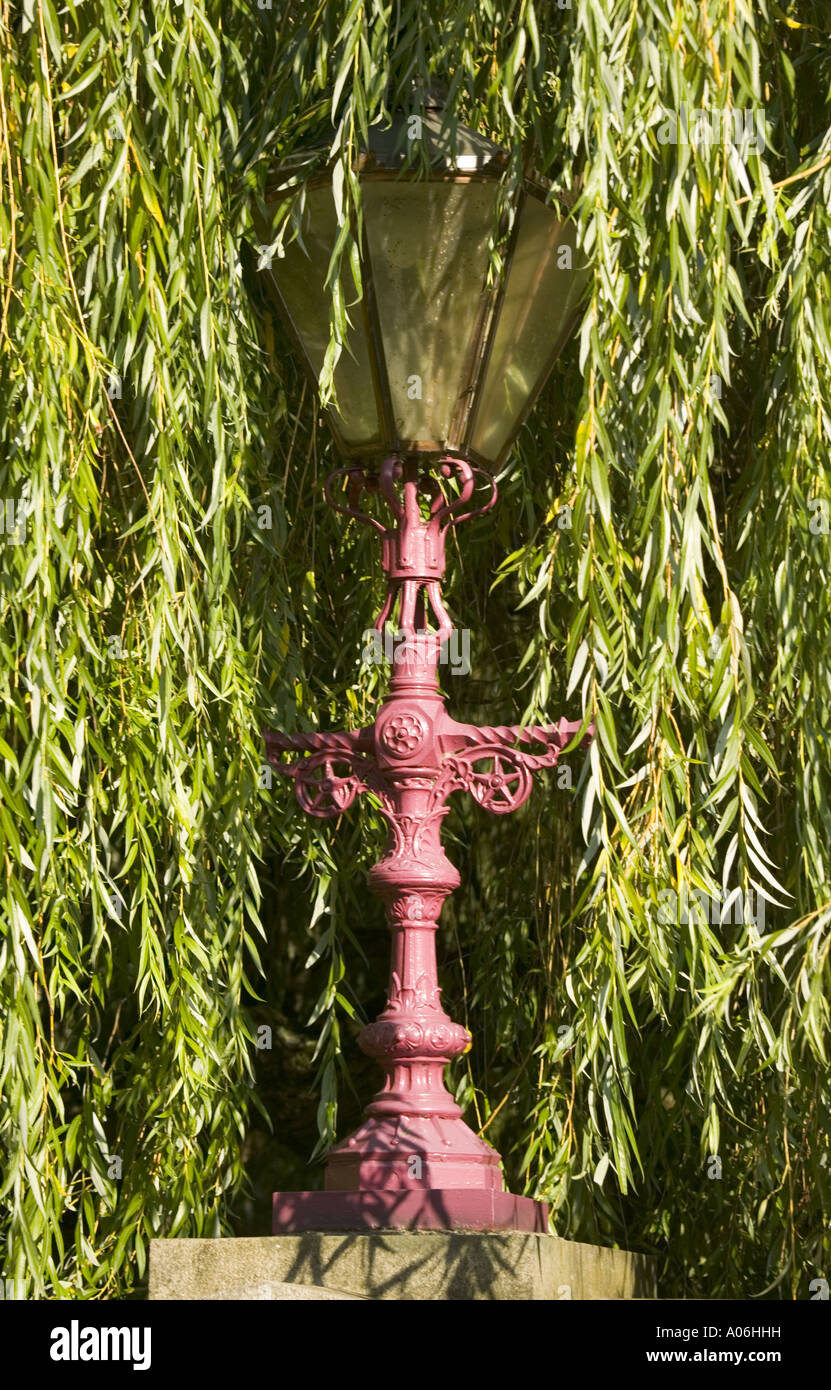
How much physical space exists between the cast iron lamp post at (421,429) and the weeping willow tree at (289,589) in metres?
0.11

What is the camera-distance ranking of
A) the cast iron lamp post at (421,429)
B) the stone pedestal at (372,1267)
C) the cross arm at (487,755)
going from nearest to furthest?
the stone pedestal at (372,1267)
the cast iron lamp post at (421,429)
the cross arm at (487,755)

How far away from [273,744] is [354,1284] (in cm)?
115

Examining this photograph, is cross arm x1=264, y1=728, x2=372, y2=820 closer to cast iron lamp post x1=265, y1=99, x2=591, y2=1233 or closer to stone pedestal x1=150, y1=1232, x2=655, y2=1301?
cast iron lamp post x1=265, y1=99, x2=591, y2=1233

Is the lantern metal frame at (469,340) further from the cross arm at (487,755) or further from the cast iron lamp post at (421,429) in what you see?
the cross arm at (487,755)

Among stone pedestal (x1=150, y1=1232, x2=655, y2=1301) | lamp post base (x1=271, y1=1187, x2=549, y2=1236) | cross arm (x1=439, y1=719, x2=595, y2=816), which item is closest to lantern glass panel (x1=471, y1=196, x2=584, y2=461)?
cross arm (x1=439, y1=719, x2=595, y2=816)

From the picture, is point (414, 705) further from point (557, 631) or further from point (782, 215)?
point (782, 215)

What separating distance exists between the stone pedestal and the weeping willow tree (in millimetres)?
421

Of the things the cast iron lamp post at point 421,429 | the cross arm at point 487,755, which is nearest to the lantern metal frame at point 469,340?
the cast iron lamp post at point 421,429

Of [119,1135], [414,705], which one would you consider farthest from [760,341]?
[119,1135]

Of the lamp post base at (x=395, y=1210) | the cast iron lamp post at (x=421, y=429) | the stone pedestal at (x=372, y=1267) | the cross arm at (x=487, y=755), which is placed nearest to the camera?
the stone pedestal at (x=372, y=1267)

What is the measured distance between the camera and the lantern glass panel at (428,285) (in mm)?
3979

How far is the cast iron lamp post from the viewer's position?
390cm

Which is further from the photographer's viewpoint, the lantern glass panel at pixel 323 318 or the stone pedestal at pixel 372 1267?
the lantern glass panel at pixel 323 318

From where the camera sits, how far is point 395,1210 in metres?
3.60
